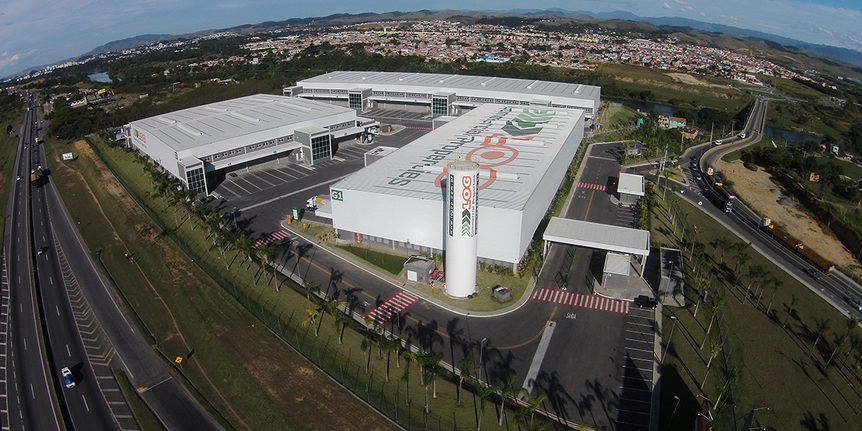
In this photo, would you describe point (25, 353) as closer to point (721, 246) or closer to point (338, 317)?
point (338, 317)

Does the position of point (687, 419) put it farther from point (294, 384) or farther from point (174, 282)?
point (174, 282)

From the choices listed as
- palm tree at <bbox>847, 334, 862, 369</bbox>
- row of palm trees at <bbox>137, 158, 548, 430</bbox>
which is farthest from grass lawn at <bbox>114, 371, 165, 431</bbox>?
palm tree at <bbox>847, 334, 862, 369</bbox>

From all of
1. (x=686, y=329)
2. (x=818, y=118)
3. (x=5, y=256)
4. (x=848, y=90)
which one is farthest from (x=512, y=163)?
(x=848, y=90)

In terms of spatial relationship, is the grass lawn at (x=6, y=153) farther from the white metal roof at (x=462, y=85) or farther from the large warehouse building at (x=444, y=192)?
the white metal roof at (x=462, y=85)

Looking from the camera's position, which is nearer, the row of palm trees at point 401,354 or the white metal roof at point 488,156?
the row of palm trees at point 401,354

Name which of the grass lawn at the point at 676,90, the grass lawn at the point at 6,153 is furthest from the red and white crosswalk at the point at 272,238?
the grass lawn at the point at 676,90

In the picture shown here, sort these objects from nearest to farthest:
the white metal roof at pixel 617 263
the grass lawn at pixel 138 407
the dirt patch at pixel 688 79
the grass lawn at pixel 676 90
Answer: the grass lawn at pixel 138 407
the white metal roof at pixel 617 263
the grass lawn at pixel 676 90
the dirt patch at pixel 688 79

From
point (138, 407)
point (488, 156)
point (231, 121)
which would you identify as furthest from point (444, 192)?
point (231, 121)
